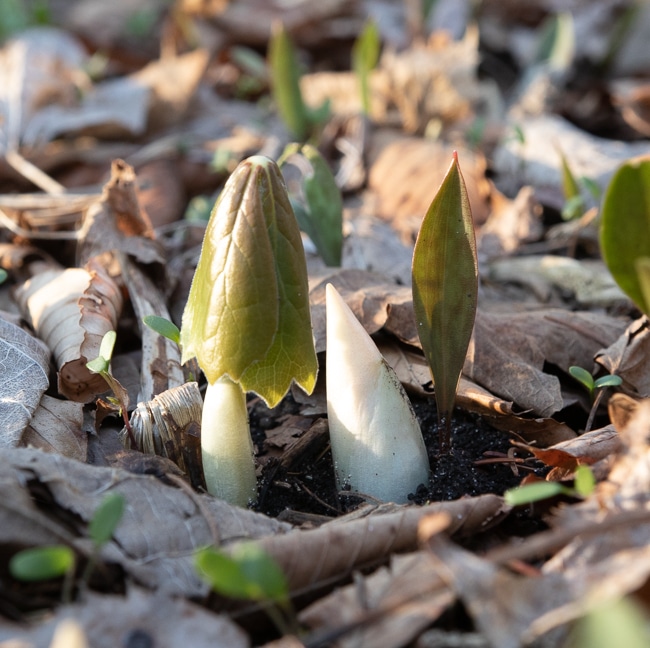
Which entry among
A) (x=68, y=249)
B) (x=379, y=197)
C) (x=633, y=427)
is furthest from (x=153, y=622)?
(x=379, y=197)

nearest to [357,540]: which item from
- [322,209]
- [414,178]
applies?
[322,209]

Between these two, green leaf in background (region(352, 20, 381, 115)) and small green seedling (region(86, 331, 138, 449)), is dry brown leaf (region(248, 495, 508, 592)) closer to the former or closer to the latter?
small green seedling (region(86, 331, 138, 449))

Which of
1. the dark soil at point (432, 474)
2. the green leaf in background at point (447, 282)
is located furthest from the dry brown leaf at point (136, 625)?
the green leaf in background at point (447, 282)

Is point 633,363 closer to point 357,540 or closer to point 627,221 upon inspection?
point 627,221

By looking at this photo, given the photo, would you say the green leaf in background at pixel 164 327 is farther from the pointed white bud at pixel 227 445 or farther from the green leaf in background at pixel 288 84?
the green leaf in background at pixel 288 84

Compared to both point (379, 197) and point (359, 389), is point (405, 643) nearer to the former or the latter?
point (359, 389)
